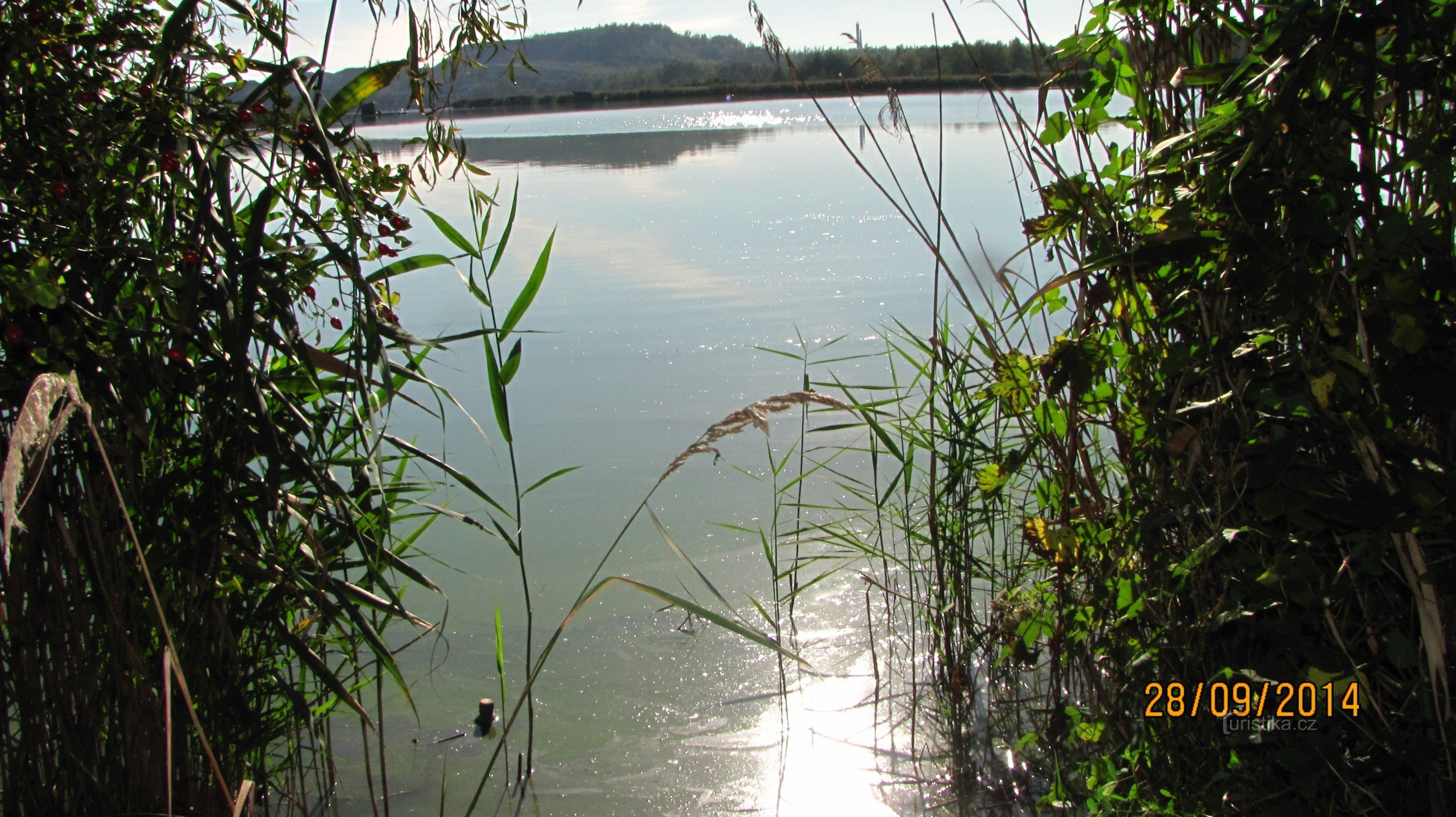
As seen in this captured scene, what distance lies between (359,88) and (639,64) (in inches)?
1885

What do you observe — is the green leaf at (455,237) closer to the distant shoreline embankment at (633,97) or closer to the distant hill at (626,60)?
the distant shoreline embankment at (633,97)

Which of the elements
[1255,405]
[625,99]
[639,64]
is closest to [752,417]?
[1255,405]

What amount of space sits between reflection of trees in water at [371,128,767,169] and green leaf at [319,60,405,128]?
7.00m

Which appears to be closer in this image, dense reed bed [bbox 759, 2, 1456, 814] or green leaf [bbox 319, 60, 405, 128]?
dense reed bed [bbox 759, 2, 1456, 814]

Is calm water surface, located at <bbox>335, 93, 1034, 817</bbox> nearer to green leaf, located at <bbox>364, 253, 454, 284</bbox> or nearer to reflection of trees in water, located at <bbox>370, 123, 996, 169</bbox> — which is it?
green leaf, located at <bbox>364, 253, 454, 284</bbox>

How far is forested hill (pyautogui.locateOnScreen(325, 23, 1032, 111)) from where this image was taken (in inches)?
167

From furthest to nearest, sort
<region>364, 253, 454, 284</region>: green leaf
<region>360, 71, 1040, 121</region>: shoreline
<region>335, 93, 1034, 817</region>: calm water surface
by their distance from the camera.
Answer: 1. <region>360, 71, 1040, 121</region>: shoreline
2. <region>335, 93, 1034, 817</region>: calm water surface
3. <region>364, 253, 454, 284</region>: green leaf

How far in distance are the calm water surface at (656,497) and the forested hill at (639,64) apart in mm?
733

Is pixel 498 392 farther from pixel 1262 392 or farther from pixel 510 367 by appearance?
pixel 1262 392

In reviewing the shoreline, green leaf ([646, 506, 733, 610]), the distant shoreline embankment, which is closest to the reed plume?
green leaf ([646, 506, 733, 610])

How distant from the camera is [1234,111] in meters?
0.95

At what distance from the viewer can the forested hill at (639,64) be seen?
167 inches

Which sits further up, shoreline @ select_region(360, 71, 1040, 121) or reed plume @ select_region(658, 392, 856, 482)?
shoreline @ select_region(360, 71, 1040, 121)
